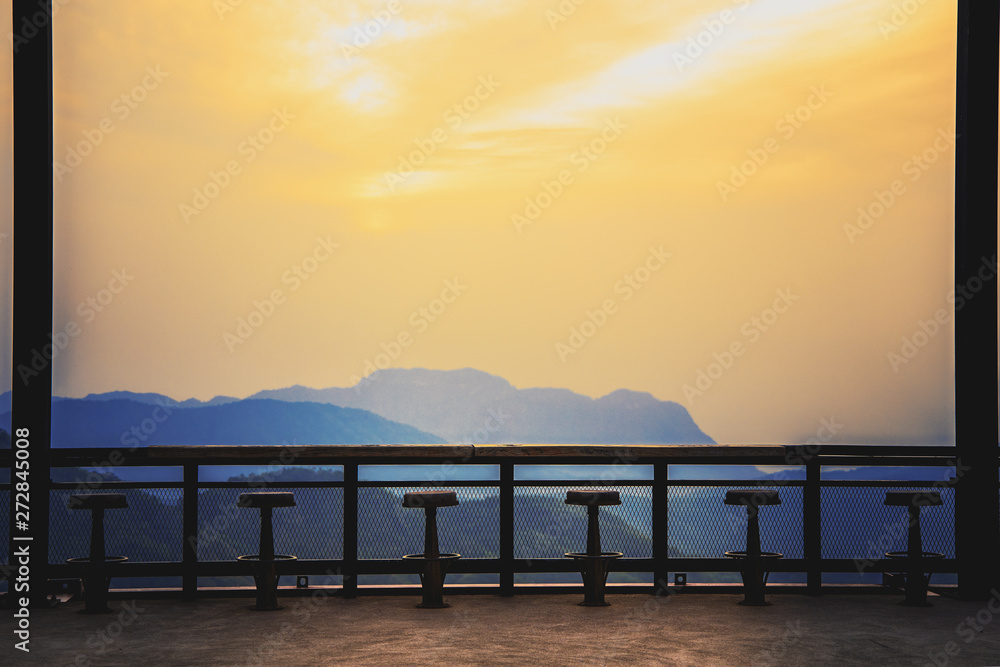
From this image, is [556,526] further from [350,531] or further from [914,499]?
[914,499]

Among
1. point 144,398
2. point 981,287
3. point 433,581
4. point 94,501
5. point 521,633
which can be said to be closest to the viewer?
point 521,633

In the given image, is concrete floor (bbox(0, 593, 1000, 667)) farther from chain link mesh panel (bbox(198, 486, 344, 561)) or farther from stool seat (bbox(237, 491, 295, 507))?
stool seat (bbox(237, 491, 295, 507))

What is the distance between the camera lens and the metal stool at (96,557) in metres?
5.95

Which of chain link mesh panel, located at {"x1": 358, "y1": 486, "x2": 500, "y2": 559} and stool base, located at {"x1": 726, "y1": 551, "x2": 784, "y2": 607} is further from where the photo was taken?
chain link mesh panel, located at {"x1": 358, "y1": 486, "x2": 500, "y2": 559}

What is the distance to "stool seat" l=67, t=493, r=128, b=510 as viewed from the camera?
597 cm

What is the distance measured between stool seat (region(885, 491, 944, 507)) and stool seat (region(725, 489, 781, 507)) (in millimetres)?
802

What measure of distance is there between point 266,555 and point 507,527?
5.52 feet

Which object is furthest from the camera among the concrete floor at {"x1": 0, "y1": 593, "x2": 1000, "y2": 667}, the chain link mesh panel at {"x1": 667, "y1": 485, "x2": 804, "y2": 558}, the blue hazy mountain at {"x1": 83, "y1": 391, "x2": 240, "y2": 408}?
the blue hazy mountain at {"x1": 83, "y1": 391, "x2": 240, "y2": 408}

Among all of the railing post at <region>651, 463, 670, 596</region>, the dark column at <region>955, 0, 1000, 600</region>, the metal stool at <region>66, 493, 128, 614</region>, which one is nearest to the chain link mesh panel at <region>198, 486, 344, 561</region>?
the metal stool at <region>66, 493, 128, 614</region>

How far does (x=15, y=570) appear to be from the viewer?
6.12m

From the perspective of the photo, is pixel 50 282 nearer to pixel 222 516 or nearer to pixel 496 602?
pixel 222 516

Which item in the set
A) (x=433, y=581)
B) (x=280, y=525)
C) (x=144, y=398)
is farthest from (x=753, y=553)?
(x=144, y=398)

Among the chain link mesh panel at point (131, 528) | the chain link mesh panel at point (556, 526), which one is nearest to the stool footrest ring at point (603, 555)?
the chain link mesh panel at point (556, 526)

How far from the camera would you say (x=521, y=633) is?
5414 millimetres
